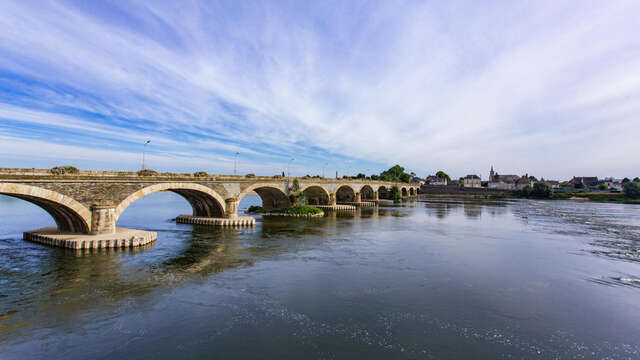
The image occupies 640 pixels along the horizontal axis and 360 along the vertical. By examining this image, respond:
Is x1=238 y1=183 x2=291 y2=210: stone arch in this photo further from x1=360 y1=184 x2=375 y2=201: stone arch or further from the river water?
x1=360 y1=184 x2=375 y2=201: stone arch

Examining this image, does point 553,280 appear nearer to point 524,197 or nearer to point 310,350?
point 310,350

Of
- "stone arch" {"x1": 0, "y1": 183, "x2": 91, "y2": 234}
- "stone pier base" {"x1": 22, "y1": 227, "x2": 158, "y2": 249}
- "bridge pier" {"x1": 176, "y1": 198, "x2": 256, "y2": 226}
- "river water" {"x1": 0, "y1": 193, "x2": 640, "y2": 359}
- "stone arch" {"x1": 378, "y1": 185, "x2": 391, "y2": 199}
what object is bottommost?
"river water" {"x1": 0, "y1": 193, "x2": 640, "y2": 359}

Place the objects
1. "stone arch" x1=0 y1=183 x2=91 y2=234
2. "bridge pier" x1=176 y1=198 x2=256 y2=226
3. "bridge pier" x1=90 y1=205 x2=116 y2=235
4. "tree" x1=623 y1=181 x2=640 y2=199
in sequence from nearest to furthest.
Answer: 1. "stone arch" x1=0 y1=183 x2=91 y2=234
2. "bridge pier" x1=90 y1=205 x2=116 y2=235
3. "bridge pier" x1=176 y1=198 x2=256 y2=226
4. "tree" x1=623 y1=181 x2=640 y2=199

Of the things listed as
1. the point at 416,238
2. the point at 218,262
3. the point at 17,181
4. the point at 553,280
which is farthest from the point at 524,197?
the point at 17,181

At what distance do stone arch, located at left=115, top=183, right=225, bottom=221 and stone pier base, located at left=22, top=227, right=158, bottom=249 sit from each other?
16.1 feet

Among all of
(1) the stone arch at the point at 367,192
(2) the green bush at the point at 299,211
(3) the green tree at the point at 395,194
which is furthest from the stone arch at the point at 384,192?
(2) the green bush at the point at 299,211

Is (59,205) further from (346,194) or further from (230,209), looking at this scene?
(346,194)

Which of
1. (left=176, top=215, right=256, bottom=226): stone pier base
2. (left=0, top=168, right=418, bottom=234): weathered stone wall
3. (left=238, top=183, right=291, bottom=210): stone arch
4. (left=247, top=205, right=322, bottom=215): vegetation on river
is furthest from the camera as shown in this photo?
(left=238, top=183, right=291, bottom=210): stone arch

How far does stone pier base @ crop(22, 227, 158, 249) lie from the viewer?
29145 millimetres

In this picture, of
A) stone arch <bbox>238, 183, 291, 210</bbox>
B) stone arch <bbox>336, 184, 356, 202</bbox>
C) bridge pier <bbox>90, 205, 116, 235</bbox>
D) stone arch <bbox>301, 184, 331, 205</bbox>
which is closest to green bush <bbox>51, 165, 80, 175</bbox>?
bridge pier <bbox>90, 205, 116, 235</bbox>

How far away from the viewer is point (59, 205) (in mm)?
30234

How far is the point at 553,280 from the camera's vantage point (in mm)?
24359

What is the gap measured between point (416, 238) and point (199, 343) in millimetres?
31710

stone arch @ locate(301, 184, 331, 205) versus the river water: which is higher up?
stone arch @ locate(301, 184, 331, 205)
